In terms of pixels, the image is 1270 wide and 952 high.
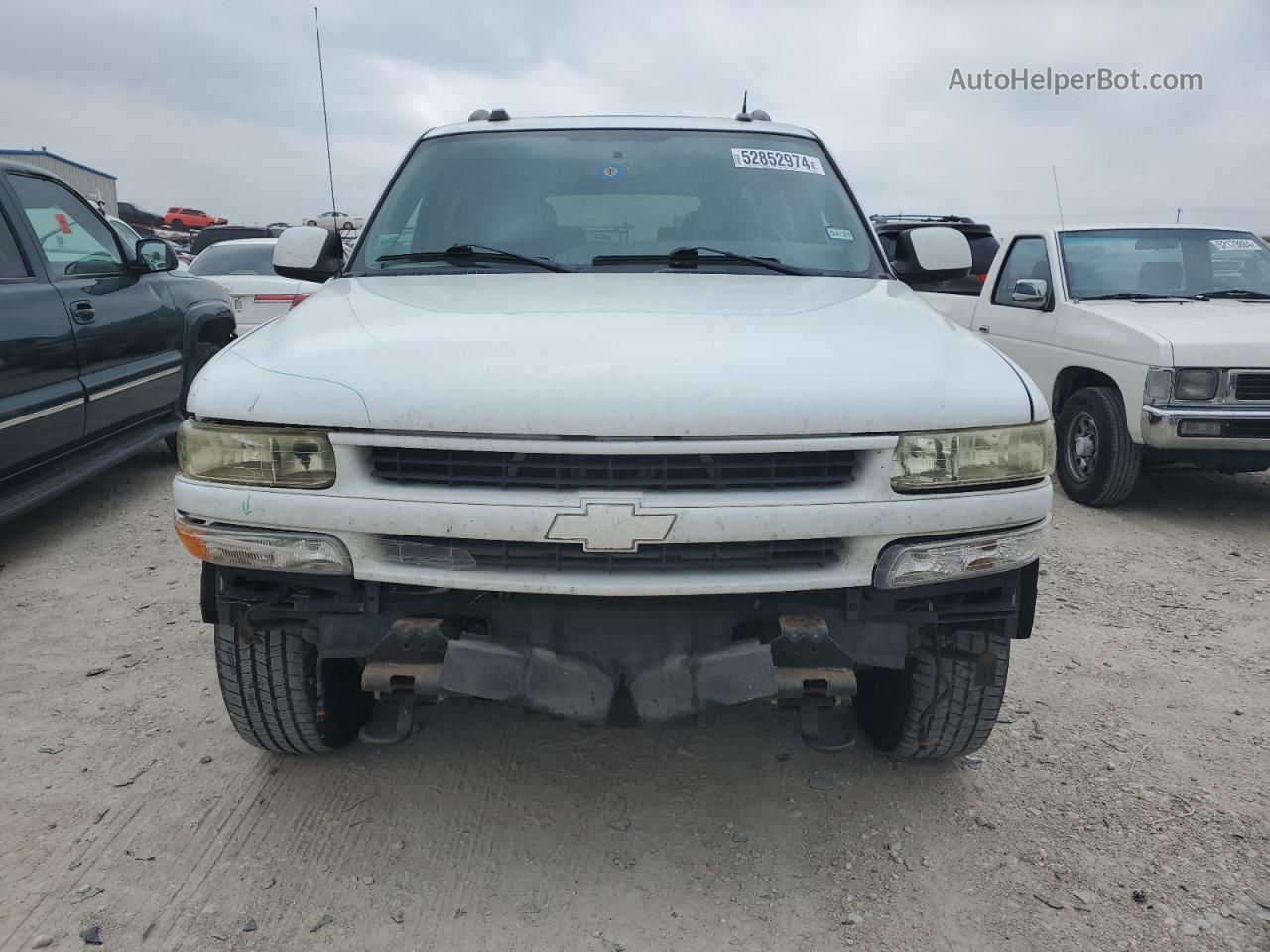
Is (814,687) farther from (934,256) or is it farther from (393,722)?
(934,256)

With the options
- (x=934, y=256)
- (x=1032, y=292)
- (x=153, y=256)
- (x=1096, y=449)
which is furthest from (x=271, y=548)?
(x=1032, y=292)

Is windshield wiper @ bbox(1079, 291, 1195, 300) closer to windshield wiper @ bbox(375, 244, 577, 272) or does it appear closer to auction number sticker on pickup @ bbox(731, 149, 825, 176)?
auction number sticker on pickup @ bbox(731, 149, 825, 176)

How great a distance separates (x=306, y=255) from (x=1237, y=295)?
5584 millimetres

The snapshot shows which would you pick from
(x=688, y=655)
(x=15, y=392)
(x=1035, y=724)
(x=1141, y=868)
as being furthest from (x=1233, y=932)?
(x=15, y=392)

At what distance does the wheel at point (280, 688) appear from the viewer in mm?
2381

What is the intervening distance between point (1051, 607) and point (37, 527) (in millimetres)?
4975

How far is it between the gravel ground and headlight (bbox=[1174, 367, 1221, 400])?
82.5 inches

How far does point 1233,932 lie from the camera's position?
6.91ft

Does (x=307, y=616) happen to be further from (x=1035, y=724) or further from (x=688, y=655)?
(x=1035, y=724)

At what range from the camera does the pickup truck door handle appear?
15.1ft

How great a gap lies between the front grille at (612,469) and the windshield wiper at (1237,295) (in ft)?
17.1

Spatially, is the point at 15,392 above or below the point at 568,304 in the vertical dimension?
below

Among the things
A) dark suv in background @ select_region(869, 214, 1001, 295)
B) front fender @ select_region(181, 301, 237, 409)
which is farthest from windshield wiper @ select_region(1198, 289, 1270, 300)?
front fender @ select_region(181, 301, 237, 409)

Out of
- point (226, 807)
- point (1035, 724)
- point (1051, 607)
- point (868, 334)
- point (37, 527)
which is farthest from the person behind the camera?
point (37, 527)
